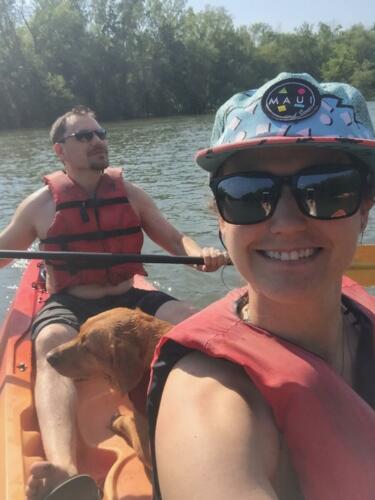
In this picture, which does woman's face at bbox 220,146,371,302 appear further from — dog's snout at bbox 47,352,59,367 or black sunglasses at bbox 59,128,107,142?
black sunglasses at bbox 59,128,107,142

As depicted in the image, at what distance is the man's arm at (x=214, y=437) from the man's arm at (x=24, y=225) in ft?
9.20

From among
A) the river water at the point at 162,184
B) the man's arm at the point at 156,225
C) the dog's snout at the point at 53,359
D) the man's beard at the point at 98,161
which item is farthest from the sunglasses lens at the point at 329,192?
the man's beard at the point at 98,161

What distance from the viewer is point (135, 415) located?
2.36 m

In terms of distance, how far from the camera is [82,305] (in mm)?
3568

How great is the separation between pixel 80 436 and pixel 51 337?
1.89ft

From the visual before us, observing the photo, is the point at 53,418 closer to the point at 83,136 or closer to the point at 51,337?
the point at 51,337

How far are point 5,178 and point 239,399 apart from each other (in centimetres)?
1372

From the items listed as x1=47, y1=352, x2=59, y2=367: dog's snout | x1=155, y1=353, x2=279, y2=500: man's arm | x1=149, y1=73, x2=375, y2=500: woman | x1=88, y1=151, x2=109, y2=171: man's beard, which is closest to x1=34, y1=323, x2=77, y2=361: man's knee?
x1=47, y1=352, x2=59, y2=367: dog's snout

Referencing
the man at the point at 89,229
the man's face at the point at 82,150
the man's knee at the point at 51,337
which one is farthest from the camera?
the man's face at the point at 82,150

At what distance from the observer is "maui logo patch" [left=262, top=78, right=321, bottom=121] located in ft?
4.12

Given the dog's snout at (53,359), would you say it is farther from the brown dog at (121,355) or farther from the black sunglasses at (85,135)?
the black sunglasses at (85,135)

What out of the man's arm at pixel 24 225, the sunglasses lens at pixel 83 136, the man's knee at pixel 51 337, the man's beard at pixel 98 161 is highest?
the sunglasses lens at pixel 83 136

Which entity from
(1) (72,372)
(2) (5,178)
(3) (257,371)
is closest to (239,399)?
(3) (257,371)

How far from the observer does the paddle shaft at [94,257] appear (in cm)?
366
